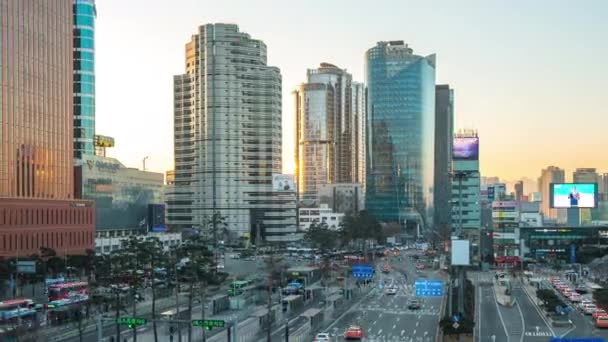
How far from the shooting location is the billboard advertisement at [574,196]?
490 feet

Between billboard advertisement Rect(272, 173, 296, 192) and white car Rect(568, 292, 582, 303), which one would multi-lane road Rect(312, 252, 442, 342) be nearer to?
white car Rect(568, 292, 582, 303)

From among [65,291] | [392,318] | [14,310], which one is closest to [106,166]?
[65,291]

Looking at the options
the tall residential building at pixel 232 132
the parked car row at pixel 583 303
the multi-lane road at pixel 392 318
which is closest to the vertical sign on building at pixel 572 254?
the parked car row at pixel 583 303

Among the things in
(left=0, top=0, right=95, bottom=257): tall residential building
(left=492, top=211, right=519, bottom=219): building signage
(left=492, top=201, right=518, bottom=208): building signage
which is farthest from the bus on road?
(left=492, top=201, right=518, bottom=208): building signage

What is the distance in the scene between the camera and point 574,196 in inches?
5906

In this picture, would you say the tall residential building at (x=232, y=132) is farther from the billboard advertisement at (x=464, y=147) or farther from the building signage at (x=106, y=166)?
the billboard advertisement at (x=464, y=147)

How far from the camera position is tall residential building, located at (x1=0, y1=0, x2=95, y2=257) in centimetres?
10876

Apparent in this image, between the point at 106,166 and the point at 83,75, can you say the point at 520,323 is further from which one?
the point at 83,75

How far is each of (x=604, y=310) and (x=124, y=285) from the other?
50456 millimetres

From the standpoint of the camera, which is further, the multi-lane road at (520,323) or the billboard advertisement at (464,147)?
the billboard advertisement at (464,147)

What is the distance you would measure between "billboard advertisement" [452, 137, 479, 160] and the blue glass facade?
81295mm

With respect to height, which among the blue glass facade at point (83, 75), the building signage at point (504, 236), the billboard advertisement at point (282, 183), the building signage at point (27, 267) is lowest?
the building signage at point (504, 236)

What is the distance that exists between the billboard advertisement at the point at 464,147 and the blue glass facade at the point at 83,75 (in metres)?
81.3

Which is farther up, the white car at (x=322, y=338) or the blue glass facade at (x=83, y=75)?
the blue glass facade at (x=83, y=75)
